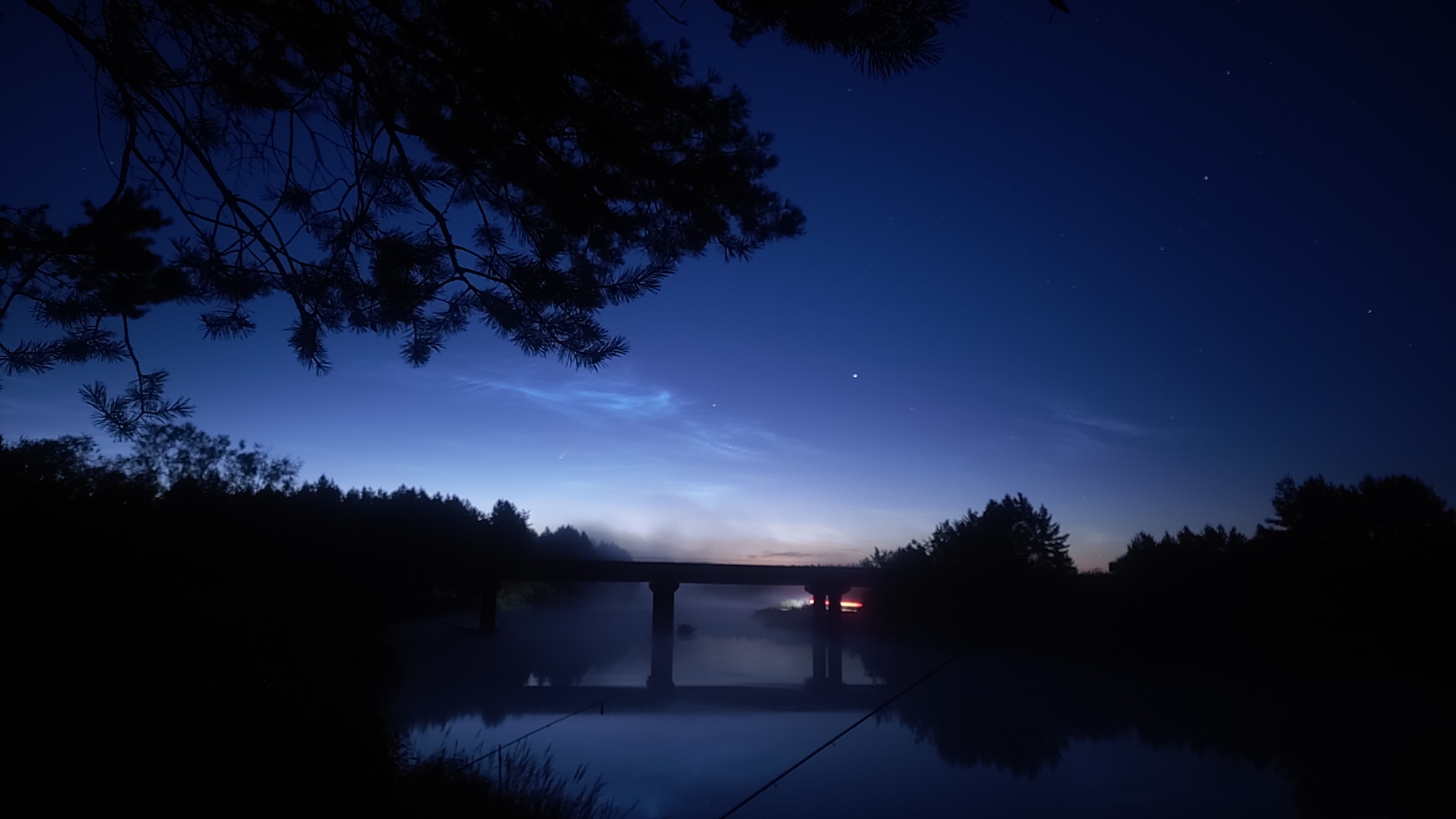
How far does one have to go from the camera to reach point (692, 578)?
129ft

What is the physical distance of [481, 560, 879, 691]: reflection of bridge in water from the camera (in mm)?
38000

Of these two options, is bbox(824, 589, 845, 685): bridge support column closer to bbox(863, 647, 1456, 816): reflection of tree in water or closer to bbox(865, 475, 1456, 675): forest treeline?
bbox(865, 475, 1456, 675): forest treeline

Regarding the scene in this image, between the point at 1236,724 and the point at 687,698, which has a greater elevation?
the point at 1236,724

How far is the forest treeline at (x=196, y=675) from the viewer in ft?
16.8

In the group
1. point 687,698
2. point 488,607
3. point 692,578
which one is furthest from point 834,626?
point 488,607

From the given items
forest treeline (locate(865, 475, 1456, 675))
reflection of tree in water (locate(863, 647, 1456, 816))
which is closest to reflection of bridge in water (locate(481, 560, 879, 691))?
forest treeline (locate(865, 475, 1456, 675))

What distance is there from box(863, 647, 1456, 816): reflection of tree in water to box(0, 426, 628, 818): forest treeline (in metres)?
12.8

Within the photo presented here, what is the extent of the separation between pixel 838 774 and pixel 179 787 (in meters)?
11.7

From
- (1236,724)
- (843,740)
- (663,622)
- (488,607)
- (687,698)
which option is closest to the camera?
(843,740)

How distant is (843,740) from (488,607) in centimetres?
3008

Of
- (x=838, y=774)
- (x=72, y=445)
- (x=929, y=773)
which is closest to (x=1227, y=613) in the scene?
A: (x=929, y=773)

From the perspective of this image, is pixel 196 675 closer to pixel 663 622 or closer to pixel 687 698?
pixel 687 698

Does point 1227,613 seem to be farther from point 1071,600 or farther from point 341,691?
point 341,691

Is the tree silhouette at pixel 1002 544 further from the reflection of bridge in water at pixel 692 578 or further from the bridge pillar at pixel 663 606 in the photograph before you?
the bridge pillar at pixel 663 606
